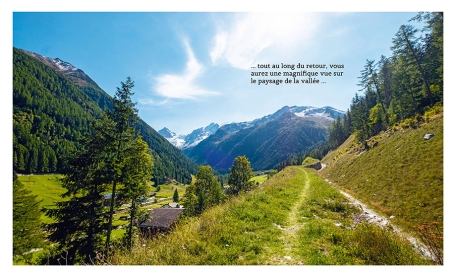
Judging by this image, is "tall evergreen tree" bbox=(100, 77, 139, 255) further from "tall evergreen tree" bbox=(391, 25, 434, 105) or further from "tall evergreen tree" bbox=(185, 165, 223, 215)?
"tall evergreen tree" bbox=(391, 25, 434, 105)

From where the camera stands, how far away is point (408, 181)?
1376 cm

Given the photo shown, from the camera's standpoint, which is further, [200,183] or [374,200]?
[200,183]

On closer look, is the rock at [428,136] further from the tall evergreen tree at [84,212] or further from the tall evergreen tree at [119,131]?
the tall evergreen tree at [84,212]

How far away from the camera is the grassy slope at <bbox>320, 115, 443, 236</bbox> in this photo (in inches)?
426

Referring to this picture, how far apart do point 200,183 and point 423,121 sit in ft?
112

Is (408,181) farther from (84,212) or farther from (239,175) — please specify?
(239,175)

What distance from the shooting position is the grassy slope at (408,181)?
10.8 metres

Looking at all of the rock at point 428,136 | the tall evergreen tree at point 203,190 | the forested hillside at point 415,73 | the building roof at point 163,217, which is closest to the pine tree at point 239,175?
the tall evergreen tree at point 203,190
